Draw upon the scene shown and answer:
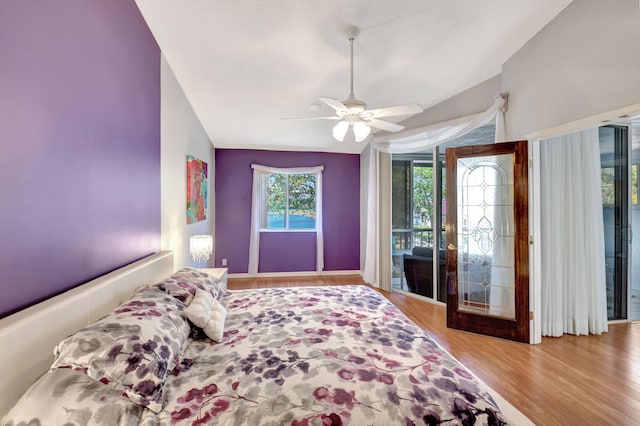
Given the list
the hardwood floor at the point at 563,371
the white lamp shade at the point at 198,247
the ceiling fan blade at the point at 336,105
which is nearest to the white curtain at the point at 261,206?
the white lamp shade at the point at 198,247

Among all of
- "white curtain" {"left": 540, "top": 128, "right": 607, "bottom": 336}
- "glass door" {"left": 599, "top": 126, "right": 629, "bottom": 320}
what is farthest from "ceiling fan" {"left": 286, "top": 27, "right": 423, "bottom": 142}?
"glass door" {"left": 599, "top": 126, "right": 629, "bottom": 320}

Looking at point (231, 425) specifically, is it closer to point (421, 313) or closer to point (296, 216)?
point (421, 313)

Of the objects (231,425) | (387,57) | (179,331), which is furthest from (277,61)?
(231,425)

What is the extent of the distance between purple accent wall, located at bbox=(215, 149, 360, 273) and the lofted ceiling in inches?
64.9

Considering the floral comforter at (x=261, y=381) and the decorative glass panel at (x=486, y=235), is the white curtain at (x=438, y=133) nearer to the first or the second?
the decorative glass panel at (x=486, y=235)

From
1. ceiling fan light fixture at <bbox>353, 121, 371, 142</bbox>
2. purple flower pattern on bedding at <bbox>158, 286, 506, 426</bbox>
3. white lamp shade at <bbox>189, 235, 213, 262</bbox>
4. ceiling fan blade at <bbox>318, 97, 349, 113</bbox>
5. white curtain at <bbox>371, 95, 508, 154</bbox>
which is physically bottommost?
purple flower pattern on bedding at <bbox>158, 286, 506, 426</bbox>

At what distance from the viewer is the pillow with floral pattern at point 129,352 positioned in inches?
36.5

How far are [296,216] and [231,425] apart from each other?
4.58 m

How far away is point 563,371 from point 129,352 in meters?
3.04

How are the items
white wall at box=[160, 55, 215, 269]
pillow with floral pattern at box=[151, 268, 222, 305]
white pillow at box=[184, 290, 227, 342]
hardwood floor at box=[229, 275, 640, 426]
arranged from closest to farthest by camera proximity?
1. white pillow at box=[184, 290, 227, 342]
2. pillow with floral pattern at box=[151, 268, 222, 305]
3. hardwood floor at box=[229, 275, 640, 426]
4. white wall at box=[160, 55, 215, 269]

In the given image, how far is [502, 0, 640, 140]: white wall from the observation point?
1871 millimetres

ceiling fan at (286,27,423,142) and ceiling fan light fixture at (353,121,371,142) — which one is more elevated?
ceiling fan at (286,27,423,142)

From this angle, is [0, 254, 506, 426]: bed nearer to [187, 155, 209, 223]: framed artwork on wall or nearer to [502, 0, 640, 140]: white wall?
[187, 155, 209, 223]: framed artwork on wall

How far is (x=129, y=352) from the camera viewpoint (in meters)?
1.01
